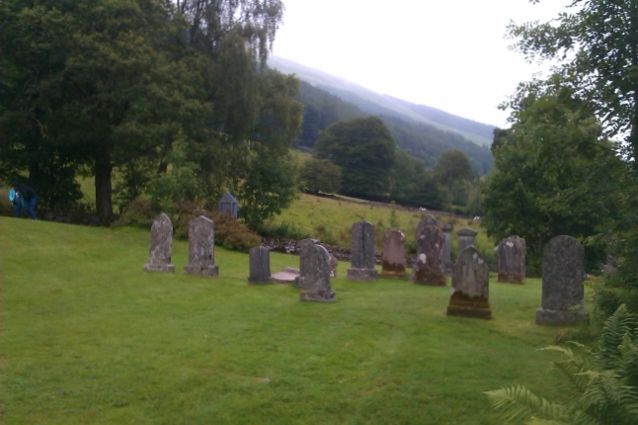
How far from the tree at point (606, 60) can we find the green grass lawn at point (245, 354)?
3938mm

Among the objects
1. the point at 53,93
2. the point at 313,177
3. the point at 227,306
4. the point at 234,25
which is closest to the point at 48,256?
the point at 227,306

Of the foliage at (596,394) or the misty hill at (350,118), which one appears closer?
the foliage at (596,394)

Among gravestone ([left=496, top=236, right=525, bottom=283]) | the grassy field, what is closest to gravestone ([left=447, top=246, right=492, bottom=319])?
gravestone ([left=496, top=236, right=525, bottom=283])

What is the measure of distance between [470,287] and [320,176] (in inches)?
2207

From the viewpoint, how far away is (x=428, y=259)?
1919cm

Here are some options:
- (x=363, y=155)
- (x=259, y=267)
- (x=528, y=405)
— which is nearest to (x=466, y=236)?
(x=259, y=267)

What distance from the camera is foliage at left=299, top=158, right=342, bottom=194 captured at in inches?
2704

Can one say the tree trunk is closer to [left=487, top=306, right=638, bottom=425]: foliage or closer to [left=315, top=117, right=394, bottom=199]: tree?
[left=487, top=306, right=638, bottom=425]: foliage

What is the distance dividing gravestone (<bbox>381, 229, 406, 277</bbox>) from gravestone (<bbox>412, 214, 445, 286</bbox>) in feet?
3.52

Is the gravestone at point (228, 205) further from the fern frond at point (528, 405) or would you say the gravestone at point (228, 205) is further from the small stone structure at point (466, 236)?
the fern frond at point (528, 405)

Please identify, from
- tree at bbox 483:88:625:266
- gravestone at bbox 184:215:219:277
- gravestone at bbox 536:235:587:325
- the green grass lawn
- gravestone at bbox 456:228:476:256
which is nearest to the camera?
the green grass lawn

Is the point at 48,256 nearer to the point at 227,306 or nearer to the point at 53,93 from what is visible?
the point at 227,306

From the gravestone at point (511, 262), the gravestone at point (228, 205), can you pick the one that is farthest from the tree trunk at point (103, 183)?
the gravestone at point (511, 262)

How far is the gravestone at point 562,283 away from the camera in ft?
42.0
